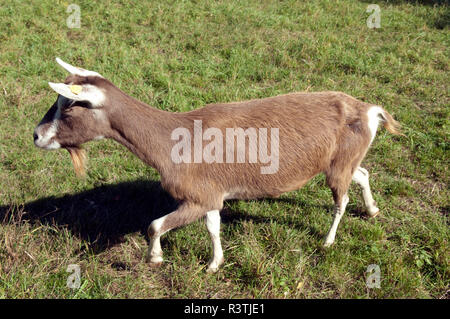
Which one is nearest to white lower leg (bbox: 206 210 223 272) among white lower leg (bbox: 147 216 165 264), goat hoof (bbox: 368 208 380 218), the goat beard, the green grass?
the green grass

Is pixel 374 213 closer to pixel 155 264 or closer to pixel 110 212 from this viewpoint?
pixel 155 264

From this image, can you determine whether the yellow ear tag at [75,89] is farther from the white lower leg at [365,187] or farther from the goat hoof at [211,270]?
the white lower leg at [365,187]

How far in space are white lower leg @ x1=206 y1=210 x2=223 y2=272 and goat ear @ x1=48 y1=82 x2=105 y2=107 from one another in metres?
1.33

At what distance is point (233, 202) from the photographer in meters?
4.31

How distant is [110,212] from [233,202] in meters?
1.35

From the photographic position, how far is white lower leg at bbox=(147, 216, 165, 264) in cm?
322

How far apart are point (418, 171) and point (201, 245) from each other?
2.84 metres

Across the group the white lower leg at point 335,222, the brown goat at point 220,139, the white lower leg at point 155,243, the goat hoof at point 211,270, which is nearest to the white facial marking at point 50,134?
the brown goat at point 220,139

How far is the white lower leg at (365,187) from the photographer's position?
3885 millimetres

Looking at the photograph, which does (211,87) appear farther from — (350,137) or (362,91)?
(350,137)

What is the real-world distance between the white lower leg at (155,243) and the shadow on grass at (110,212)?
1.39ft

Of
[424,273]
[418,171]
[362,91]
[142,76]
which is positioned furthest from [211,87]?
[424,273]

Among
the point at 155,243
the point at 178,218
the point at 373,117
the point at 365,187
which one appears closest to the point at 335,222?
the point at 365,187

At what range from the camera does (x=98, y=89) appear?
296 cm
